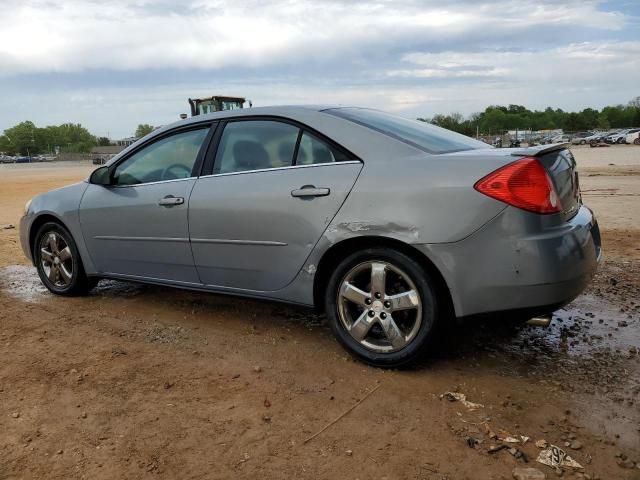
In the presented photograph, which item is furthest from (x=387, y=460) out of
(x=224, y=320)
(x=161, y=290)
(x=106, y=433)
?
(x=161, y=290)

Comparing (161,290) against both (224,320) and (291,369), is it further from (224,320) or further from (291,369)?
(291,369)

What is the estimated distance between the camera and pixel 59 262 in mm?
5148

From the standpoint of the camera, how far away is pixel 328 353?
12.2ft

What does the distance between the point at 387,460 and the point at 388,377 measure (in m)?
0.84

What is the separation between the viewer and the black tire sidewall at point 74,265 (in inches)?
197

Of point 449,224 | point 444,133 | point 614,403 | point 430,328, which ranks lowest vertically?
point 614,403

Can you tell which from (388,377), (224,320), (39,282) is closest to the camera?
(388,377)

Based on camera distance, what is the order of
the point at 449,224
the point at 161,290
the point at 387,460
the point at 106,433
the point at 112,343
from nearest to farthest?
the point at 387,460
the point at 106,433
the point at 449,224
the point at 112,343
the point at 161,290

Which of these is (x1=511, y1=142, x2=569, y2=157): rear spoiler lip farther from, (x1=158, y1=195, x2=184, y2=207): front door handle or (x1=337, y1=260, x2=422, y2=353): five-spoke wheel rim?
(x1=158, y1=195, x2=184, y2=207): front door handle

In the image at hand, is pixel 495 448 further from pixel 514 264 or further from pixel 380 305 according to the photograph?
pixel 380 305

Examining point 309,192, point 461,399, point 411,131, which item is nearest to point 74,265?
point 309,192

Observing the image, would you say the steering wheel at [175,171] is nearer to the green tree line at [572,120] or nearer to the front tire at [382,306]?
the front tire at [382,306]

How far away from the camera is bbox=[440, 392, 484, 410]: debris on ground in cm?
295

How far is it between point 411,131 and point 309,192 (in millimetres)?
822
